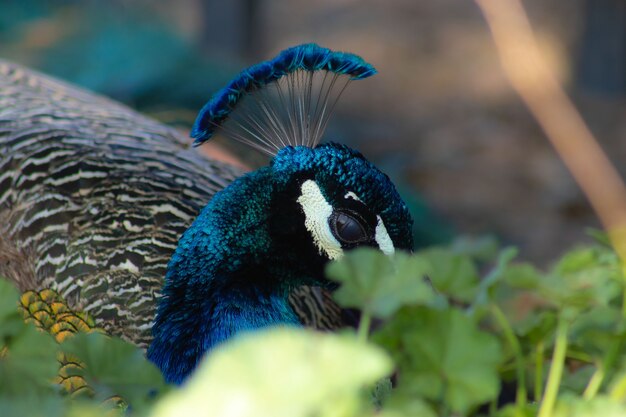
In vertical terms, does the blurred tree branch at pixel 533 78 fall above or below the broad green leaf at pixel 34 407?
above

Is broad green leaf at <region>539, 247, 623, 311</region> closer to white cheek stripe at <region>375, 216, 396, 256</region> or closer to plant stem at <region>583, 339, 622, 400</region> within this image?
plant stem at <region>583, 339, 622, 400</region>

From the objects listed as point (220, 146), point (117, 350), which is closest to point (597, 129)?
point (220, 146)

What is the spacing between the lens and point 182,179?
1615 mm

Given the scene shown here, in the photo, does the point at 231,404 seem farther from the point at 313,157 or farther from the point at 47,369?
the point at 313,157

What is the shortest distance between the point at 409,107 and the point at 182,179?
7.38 ft

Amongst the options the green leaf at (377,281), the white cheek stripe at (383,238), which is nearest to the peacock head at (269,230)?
the white cheek stripe at (383,238)

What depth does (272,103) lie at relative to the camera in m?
1.33

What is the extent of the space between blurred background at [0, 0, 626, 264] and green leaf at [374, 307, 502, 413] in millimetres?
1412

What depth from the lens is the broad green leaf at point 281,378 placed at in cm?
53

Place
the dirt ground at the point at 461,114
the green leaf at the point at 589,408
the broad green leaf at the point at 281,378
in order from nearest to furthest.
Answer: the broad green leaf at the point at 281,378, the green leaf at the point at 589,408, the dirt ground at the point at 461,114

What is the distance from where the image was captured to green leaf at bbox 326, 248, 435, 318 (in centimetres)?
71

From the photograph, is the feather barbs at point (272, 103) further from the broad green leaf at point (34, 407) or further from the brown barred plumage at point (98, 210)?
the broad green leaf at point (34, 407)

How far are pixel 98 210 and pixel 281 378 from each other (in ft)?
3.31

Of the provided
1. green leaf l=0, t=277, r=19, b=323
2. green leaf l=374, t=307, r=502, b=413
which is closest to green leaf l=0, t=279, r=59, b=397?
green leaf l=0, t=277, r=19, b=323
